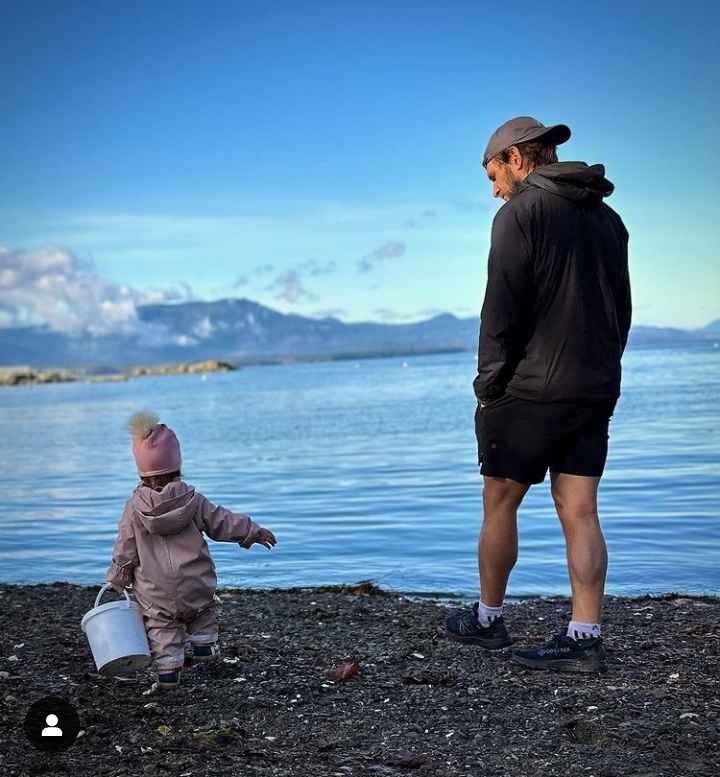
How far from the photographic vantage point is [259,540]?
222 inches

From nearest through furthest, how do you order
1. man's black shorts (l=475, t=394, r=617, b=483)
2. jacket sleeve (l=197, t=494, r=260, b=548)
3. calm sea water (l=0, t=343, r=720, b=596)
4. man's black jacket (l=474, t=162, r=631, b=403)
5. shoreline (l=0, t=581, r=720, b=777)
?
shoreline (l=0, t=581, r=720, b=777), man's black jacket (l=474, t=162, r=631, b=403), man's black shorts (l=475, t=394, r=617, b=483), jacket sleeve (l=197, t=494, r=260, b=548), calm sea water (l=0, t=343, r=720, b=596)

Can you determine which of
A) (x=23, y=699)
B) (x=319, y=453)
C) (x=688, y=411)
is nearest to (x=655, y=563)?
(x=23, y=699)

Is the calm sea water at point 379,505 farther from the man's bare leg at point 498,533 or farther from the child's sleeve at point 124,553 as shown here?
the child's sleeve at point 124,553

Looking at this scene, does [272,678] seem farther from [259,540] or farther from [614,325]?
[614,325]

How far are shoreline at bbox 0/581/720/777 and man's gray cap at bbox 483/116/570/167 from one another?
2816 mm

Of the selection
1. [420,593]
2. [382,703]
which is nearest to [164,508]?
[382,703]

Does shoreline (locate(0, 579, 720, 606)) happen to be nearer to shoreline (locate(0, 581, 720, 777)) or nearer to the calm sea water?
the calm sea water

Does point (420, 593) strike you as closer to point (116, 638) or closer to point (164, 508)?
point (164, 508)

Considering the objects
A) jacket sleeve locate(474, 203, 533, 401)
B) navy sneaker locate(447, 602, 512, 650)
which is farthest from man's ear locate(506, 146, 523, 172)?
navy sneaker locate(447, 602, 512, 650)

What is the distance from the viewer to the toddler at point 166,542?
5551mm

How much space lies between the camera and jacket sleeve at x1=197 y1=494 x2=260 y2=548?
18.5 ft

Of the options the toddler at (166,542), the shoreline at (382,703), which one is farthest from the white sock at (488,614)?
the toddler at (166,542)

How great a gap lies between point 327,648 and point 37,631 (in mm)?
1951

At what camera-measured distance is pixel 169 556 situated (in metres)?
5.61
